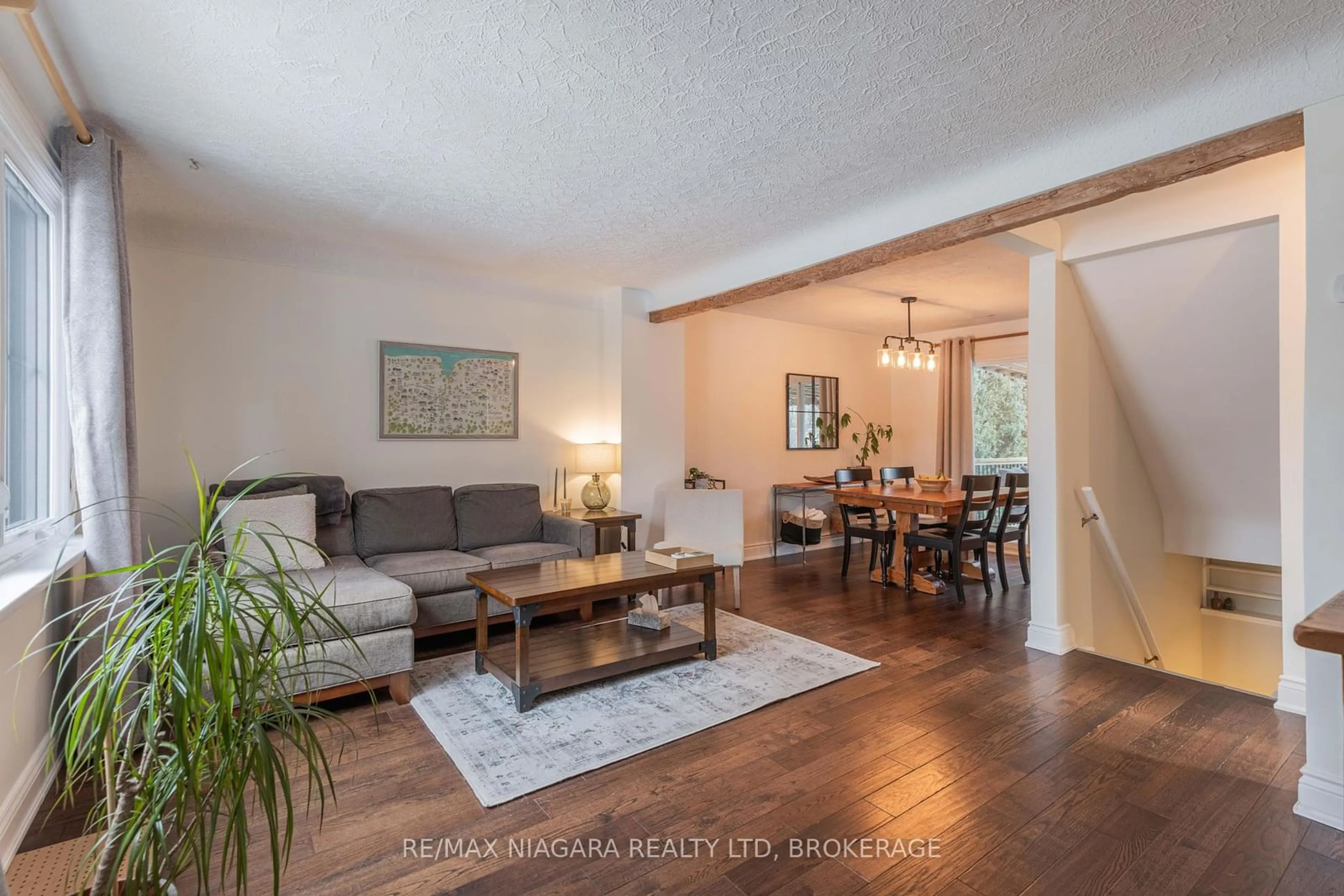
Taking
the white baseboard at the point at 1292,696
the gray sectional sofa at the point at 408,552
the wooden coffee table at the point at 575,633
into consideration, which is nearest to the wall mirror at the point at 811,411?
the gray sectional sofa at the point at 408,552

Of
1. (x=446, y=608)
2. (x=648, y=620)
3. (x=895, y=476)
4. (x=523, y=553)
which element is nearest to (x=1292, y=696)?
(x=648, y=620)

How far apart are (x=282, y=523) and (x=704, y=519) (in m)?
2.69

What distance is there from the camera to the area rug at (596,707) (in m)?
2.36

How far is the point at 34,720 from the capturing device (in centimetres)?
212

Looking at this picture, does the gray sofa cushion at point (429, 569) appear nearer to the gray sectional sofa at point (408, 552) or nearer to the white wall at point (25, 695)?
the gray sectional sofa at point (408, 552)

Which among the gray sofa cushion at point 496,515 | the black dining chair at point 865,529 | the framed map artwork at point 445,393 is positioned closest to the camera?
the gray sofa cushion at point 496,515

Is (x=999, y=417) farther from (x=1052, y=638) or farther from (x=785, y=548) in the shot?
(x=1052, y=638)

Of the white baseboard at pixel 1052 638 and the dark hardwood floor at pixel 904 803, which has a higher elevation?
the white baseboard at pixel 1052 638

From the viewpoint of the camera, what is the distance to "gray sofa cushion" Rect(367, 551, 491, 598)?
3.53m

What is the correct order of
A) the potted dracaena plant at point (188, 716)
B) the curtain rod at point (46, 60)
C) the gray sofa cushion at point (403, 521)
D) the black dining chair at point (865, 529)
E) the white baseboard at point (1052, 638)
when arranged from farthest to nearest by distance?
the black dining chair at point (865, 529) → the gray sofa cushion at point (403, 521) → the white baseboard at point (1052, 638) → the curtain rod at point (46, 60) → the potted dracaena plant at point (188, 716)

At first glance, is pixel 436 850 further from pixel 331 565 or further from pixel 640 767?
pixel 331 565

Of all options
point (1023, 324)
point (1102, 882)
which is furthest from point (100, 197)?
point (1023, 324)

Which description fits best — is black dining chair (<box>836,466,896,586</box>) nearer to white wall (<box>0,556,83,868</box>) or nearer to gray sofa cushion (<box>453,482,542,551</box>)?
gray sofa cushion (<box>453,482,542,551</box>)

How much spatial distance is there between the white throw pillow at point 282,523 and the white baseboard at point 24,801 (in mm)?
1070
